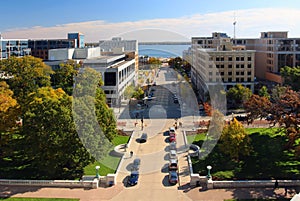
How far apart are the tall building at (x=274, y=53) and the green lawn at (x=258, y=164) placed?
63.0 feet

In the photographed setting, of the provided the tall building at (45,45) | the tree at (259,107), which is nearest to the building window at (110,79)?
the tree at (259,107)

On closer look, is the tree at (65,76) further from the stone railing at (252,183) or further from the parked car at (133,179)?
the stone railing at (252,183)

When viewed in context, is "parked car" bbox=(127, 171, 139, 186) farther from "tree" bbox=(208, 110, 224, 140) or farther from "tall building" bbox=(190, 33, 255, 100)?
"tall building" bbox=(190, 33, 255, 100)

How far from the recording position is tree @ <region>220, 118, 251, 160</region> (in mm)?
15172

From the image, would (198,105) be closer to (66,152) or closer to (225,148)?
(225,148)

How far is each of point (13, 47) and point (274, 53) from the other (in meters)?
41.4

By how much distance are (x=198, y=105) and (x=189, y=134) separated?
9.33 meters

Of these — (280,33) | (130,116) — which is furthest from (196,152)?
(280,33)

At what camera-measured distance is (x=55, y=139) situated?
13305 millimetres

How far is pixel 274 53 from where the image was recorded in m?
38.7

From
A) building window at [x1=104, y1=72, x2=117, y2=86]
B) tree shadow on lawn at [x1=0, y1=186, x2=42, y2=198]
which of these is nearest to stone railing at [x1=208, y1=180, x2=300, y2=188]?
tree shadow on lawn at [x1=0, y1=186, x2=42, y2=198]

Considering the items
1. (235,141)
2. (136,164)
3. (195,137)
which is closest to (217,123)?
(235,141)

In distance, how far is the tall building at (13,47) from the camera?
5337cm

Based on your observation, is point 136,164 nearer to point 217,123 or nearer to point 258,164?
point 217,123
